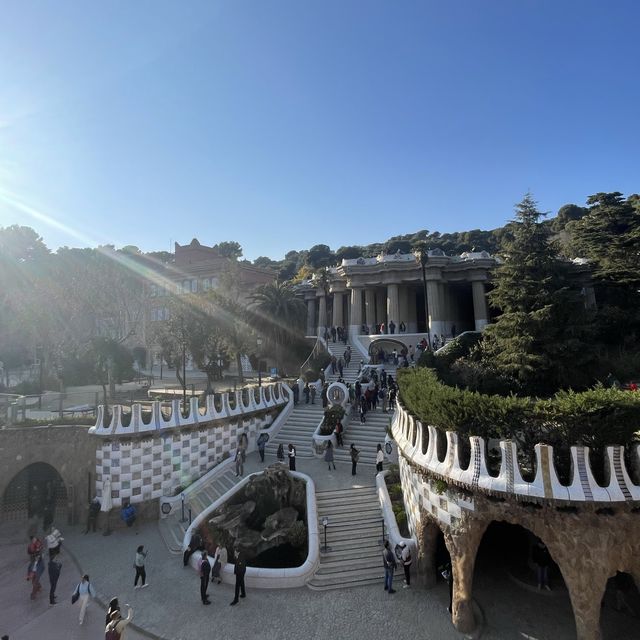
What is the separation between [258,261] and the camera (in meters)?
105

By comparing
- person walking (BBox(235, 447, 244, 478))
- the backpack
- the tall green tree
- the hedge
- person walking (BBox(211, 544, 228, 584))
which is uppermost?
the tall green tree

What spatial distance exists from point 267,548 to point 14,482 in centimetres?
1414

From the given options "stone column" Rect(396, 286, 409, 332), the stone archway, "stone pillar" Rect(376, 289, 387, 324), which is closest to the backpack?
the stone archway

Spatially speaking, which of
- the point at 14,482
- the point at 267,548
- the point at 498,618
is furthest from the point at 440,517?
the point at 14,482

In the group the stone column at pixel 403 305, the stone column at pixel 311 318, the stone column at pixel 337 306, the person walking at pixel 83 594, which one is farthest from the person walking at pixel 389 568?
the stone column at pixel 311 318

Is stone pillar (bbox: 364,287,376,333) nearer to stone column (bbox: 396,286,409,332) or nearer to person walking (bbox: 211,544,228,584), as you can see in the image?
stone column (bbox: 396,286,409,332)

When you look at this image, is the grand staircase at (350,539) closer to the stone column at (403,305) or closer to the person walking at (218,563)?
the person walking at (218,563)

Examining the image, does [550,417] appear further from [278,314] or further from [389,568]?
[278,314]

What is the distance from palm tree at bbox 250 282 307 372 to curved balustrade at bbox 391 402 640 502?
22.5 m

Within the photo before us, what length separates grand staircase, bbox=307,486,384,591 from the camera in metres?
11.9

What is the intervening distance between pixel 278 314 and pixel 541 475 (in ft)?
82.0

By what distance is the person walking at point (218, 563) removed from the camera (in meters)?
12.1

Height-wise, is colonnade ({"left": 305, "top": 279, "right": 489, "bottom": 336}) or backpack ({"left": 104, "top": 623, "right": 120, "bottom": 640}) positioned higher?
colonnade ({"left": 305, "top": 279, "right": 489, "bottom": 336})

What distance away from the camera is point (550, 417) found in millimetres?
9055
